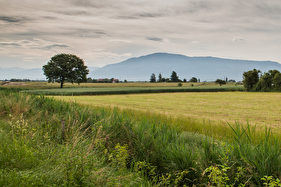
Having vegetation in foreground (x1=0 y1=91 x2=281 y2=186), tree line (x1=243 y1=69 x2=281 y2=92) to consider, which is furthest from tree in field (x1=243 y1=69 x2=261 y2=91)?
vegetation in foreground (x1=0 y1=91 x2=281 y2=186)

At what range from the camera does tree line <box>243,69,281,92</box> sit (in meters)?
44.5

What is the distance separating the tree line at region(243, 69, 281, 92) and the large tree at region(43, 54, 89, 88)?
147 feet

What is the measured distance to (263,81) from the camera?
47125mm

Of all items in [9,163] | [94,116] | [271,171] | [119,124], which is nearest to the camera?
[271,171]

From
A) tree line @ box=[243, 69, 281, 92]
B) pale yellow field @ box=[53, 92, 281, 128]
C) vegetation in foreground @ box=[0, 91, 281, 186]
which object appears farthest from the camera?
tree line @ box=[243, 69, 281, 92]

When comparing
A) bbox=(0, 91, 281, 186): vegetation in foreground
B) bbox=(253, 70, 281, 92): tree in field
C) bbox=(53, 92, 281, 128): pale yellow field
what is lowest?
bbox=(53, 92, 281, 128): pale yellow field

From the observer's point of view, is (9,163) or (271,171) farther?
(9,163)

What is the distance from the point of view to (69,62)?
59.2 m

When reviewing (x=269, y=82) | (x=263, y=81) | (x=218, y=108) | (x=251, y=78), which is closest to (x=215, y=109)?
(x=218, y=108)

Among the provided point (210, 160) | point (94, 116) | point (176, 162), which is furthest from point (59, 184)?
point (94, 116)

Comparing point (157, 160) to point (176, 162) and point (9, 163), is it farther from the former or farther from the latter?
point (9, 163)

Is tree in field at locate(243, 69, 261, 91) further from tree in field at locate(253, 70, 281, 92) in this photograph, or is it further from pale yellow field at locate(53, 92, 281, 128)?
pale yellow field at locate(53, 92, 281, 128)

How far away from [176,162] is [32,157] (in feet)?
10.0

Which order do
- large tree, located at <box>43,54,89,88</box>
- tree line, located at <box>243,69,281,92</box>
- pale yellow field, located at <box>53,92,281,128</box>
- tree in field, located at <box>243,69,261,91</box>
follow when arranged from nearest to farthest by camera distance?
pale yellow field, located at <box>53,92,281,128</box> → tree line, located at <box>243,69,281,92</box> → tree in field, located at <box>243,69,261,91</box> → large tree, located at <box>43,54,89,88</box>
